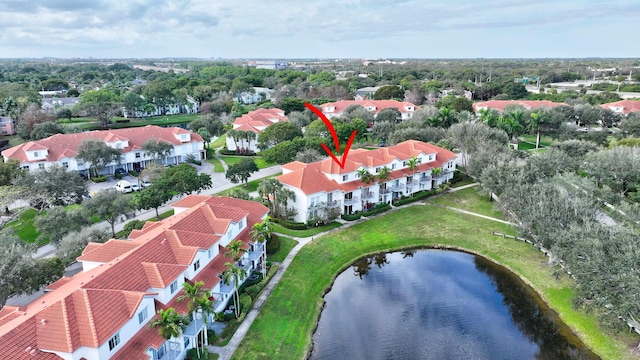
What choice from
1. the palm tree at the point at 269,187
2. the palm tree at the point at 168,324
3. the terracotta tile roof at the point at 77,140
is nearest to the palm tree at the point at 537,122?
the palm tree at the point at 269,187

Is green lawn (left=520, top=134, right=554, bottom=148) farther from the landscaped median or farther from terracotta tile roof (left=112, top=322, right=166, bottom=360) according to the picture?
terracotta tile roof (left=112, top=322, right=166, bottom=360)

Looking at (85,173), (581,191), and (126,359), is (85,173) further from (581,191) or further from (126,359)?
(581,191)

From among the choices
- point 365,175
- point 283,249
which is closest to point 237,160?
point 365,175

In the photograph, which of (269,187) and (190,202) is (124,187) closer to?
(190,202)

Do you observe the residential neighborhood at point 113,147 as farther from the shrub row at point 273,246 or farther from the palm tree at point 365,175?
the shrub row at point 273,246

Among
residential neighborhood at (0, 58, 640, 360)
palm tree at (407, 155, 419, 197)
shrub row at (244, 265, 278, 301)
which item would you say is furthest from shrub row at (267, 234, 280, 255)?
palm tree at (407, 155, 419, 197)
